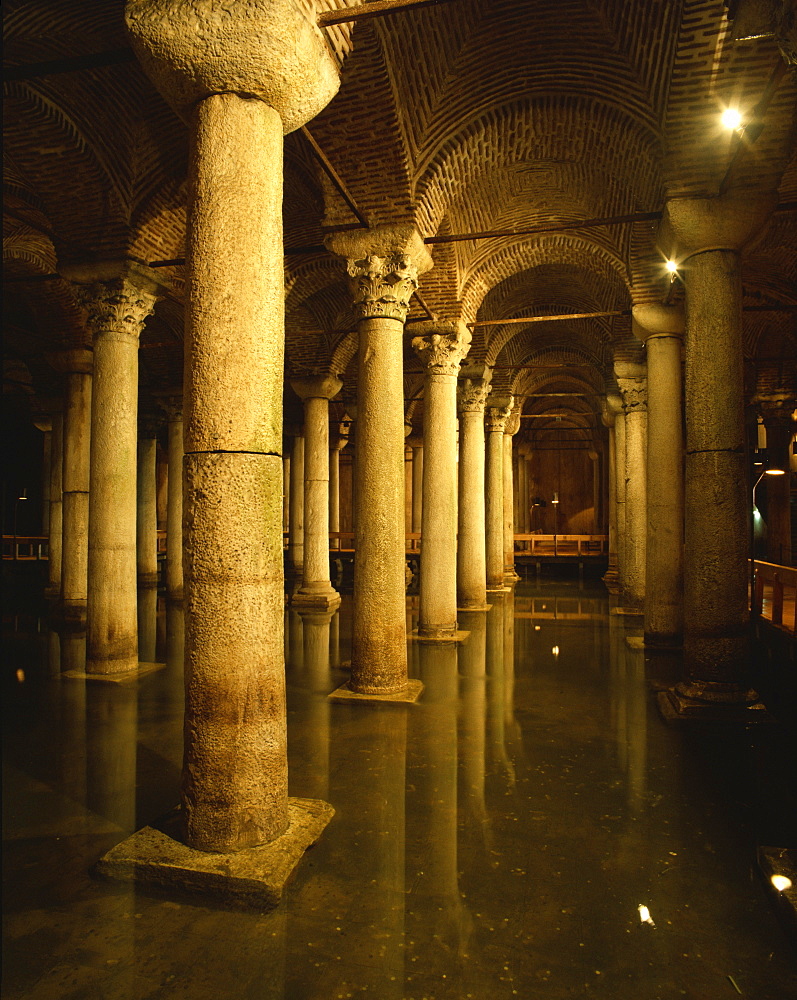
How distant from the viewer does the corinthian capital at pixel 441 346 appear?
9633mm

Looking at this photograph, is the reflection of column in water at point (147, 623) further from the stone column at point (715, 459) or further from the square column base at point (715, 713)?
the stone column at point (715, 459)

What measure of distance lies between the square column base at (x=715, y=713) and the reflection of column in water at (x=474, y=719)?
1.65m

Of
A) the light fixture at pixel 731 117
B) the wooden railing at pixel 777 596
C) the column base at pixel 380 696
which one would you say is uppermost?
the light fixture at pixel 731 117

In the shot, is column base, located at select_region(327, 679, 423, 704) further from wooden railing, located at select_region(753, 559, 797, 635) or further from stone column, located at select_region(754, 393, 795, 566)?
stone column, located at select_region(754, 393, 795, 566)

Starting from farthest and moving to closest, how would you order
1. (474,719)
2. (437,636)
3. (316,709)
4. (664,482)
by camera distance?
1. (437,636)
2. (664,482)
3. (316,709)
4. (474,719)

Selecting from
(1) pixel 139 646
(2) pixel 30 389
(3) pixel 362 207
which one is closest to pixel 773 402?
(3) pixel 362 207

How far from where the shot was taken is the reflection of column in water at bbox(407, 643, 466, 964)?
282 cm

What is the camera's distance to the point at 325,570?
13789 mm

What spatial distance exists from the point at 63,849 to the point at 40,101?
6.92 meters

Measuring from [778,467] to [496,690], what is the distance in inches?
455

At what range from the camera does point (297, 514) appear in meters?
19.6

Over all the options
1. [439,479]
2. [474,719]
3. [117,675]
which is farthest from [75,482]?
[474,719]

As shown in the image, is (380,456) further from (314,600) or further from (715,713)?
(314,600)

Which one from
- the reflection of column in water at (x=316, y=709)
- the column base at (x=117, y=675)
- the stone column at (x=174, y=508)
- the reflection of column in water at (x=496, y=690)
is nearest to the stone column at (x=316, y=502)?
the reflection of column in water at (x=316, y=709)
